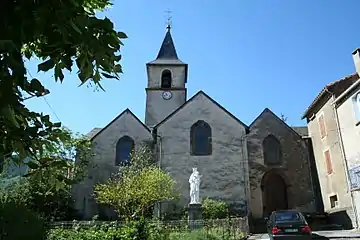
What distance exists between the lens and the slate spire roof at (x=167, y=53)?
36003 millimetres

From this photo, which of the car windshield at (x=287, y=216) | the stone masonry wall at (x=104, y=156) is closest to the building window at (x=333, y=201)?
the car windshield at (x=287, y=216)

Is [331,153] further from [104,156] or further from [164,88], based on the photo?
[164,88]

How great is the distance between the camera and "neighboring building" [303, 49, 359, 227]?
20777mm

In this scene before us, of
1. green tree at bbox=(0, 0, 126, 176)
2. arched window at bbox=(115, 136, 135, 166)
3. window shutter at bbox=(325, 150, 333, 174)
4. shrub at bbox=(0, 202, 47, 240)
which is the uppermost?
arched window at bbox=(115, 136, 135, 166)

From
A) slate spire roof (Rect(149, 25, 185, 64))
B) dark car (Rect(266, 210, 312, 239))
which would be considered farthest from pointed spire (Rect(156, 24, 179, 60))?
dark car (Rect(266, 210, 312, 239))

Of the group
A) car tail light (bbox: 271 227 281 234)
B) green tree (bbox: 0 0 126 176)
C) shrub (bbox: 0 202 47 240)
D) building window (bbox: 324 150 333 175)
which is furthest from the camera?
building window (bbox: 324 150 333 175)

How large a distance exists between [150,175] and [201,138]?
226 inches

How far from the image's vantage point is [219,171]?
24.5m

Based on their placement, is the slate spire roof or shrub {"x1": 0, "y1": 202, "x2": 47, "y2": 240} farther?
the slate spire roof

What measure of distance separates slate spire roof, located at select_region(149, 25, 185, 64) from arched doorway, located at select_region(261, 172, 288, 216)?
15.7 metres

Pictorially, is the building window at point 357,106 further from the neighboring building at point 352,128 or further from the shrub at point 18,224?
the shrub at point 18,224

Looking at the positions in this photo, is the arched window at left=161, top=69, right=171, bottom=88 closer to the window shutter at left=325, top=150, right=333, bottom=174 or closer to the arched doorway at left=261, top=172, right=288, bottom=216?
the arched doorway at left=261, top=172, right=288, bottom=216

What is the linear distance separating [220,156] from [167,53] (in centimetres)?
1682

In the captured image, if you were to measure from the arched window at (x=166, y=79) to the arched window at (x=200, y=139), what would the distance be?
10122 millimetres
